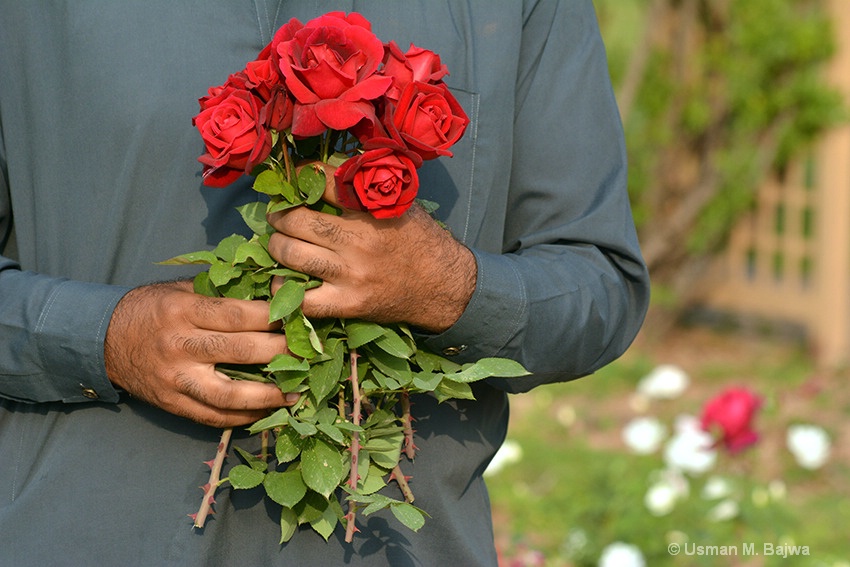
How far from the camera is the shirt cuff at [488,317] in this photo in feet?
5.73

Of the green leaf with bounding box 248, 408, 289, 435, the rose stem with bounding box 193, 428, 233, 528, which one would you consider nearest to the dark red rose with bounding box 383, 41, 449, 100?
the green leaf with bounding box 248, 408, 289, 435

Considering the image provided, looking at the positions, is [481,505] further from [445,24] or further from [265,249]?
[445,24]

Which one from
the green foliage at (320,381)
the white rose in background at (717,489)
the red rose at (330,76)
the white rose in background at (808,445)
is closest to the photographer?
the red rose at (330,76)

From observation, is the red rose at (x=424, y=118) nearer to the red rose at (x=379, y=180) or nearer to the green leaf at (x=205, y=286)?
the red rose at (x=379, y=180)

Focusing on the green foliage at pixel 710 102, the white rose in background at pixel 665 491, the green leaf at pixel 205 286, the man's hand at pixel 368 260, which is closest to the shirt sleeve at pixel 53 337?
the green leaf at pixel 205 286

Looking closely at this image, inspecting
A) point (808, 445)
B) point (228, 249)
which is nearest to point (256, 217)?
point (228, 249)

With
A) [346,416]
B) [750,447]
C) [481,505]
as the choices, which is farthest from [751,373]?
[346,416]

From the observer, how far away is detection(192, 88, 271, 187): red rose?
1504 millimetres

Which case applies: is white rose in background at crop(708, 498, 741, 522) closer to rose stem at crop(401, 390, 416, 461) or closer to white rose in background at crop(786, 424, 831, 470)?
white rose in background at crop(786, 424, 831, 470)

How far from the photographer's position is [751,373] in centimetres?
638

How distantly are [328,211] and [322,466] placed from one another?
379 millimetres

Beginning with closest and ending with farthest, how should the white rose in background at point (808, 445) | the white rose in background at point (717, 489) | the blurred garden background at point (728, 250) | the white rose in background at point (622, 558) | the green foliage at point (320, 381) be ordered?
the green foliage at point (320, 381) → the white rose in background at point (622, 558) → the white rose in background at point (717, 489) → the white rose in background at point (808, 445) → the blurred garden background at point (728, 250)

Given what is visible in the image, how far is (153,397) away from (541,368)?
660 millimetres

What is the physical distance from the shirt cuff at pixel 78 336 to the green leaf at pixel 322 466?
0.35 metres
